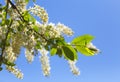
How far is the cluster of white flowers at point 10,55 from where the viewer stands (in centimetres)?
259

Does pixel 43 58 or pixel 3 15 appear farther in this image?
pixel 43 58

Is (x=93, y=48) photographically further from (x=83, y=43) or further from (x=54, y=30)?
(x=54, y=30)

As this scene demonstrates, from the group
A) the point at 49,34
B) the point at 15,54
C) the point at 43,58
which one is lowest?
the point at 15,54

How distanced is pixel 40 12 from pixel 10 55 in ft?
1.56

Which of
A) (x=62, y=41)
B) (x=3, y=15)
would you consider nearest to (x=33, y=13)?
(x=3, y=15)

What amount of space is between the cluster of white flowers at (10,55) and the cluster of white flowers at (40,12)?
0.38m

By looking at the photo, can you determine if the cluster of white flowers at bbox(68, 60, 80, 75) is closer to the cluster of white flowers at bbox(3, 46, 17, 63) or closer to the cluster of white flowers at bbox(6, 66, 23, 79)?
the cluster of white flowers at bbox(6, 66, 23, 79)

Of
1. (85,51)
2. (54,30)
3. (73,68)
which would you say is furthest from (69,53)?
(73,68)

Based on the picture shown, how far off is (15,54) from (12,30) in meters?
0.21

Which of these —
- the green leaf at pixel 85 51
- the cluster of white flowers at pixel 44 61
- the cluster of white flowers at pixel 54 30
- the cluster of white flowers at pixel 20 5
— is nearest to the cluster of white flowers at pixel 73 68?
the cluster of white flowers at pixel 44 61

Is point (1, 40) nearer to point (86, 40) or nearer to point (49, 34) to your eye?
point (49, 34)

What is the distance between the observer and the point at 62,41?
2.51 meters

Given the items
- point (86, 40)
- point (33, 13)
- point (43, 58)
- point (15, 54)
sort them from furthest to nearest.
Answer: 1. point (43, 58)
2. point (33, 13)
3. point (15, 54)
4. point (86, 40)

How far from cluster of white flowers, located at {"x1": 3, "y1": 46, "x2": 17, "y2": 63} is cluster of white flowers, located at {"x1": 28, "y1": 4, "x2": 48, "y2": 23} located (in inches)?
14.9
